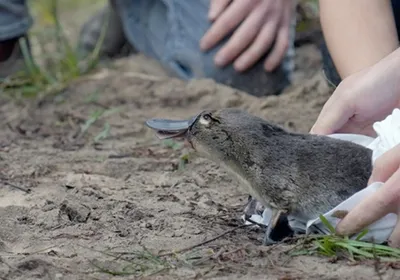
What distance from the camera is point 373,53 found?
3.27 metres

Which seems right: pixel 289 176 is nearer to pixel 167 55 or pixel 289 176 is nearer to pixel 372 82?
pixel 372 82

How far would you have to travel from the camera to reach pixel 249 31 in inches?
183

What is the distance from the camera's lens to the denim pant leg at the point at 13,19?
500cm

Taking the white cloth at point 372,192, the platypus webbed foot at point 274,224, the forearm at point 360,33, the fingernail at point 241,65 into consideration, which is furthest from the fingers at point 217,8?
the platypus webbed foot at point 274,224

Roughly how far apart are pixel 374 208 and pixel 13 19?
318cm

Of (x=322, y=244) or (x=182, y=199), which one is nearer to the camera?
(x=322, y=244)

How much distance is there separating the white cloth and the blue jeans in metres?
1.92

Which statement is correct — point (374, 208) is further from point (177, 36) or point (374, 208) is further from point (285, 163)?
point (177, 36)

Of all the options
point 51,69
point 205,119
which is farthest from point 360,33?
point 51,69

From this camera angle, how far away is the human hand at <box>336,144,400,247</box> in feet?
7.61

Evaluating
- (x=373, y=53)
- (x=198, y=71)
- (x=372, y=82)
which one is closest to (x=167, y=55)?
(x=198, y=71)

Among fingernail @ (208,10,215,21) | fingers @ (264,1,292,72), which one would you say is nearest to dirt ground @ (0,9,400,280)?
fingers @ (264,1,292,72)

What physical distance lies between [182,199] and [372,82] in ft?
2.36

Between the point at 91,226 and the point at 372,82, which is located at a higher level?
the point at 372,82
